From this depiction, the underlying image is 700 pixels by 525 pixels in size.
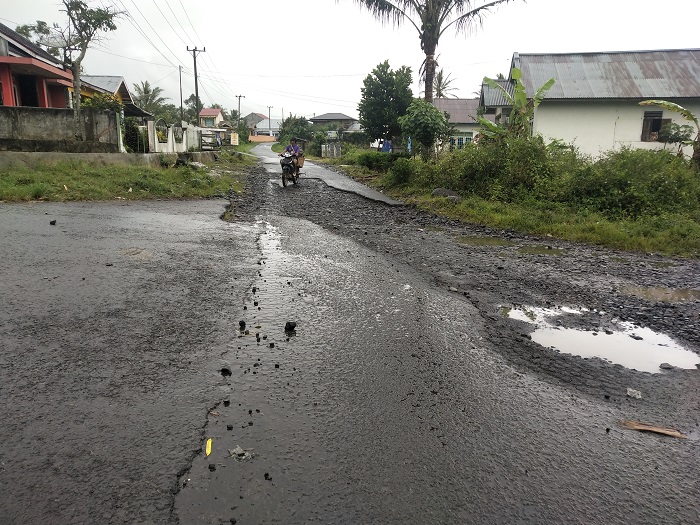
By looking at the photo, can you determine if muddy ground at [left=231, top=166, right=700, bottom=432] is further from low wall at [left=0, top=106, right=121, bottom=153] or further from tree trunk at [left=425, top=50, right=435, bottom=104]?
tree trunk at [left=425, top=50, right=435, bottom=104]

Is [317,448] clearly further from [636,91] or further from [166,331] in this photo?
[636,91]

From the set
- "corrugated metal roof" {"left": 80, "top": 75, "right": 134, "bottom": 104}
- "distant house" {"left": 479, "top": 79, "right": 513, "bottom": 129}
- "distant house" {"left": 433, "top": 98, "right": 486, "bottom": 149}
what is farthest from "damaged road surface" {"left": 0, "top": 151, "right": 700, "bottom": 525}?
"distant house" {"left": 433, "top": 98, "right": 486, "bottom": 149}

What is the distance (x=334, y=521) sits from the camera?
76.5 inches

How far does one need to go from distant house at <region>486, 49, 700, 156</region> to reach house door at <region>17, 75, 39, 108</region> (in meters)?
21.3

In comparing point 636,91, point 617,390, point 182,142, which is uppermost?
point 636,91

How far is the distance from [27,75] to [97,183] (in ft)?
38.5

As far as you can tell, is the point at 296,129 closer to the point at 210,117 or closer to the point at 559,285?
the point at 210,117

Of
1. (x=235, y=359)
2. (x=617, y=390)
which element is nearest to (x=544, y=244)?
(x=617, y=390)

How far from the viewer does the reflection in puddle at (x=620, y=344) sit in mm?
3648

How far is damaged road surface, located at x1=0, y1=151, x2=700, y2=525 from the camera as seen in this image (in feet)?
6.79

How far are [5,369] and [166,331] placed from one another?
1.08 meters

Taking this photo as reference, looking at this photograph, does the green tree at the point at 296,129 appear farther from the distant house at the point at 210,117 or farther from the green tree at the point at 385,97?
the green tree at the point at 385,97

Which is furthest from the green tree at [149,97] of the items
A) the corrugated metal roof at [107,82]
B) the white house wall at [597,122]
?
the white house wall at [597,122]

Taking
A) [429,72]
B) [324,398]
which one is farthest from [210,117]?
[324,398]
